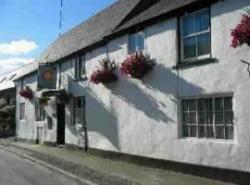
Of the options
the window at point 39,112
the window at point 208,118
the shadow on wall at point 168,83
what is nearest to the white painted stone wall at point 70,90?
the window at point 39,112

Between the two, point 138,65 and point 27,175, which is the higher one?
point 138,65

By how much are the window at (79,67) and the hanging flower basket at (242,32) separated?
1302cm

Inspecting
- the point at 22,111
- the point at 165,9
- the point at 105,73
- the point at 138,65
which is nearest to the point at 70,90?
the point at 105,73

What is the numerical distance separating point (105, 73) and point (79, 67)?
207 inches

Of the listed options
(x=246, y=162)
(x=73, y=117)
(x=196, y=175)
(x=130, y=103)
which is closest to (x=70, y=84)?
(x=73, y=117)

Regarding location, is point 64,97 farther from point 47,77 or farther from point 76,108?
point 47,77

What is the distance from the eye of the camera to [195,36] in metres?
15.8

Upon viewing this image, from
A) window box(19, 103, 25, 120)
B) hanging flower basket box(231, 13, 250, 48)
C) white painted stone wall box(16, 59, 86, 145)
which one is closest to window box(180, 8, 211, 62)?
hanging flower basket box(231, 13, 250, 48)

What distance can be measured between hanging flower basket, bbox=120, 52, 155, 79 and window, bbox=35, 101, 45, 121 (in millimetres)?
15051

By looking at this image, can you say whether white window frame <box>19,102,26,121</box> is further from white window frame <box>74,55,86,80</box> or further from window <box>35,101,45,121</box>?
white window frame <box>74,55,86,80</box>

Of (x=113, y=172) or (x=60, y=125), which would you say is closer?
(x=113, y=172)

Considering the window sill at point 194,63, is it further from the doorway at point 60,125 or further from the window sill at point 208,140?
the doorway at point 60,125

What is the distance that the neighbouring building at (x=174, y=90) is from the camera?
14.0m

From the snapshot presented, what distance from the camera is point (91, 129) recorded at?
23.3 meters
